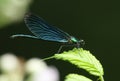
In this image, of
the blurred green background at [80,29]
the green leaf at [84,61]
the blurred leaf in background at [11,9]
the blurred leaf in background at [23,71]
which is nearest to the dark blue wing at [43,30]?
the green leaf at [84,61]

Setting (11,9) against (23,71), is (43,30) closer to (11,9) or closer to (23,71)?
(23,71)

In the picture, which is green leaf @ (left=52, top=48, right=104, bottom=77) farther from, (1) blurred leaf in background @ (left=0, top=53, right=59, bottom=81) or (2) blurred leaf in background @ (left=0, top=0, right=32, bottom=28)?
(2) blurred leaf in background @ (left=0, top=0, right=32, bottom=28)

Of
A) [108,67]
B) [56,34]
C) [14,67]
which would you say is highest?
[56,34]

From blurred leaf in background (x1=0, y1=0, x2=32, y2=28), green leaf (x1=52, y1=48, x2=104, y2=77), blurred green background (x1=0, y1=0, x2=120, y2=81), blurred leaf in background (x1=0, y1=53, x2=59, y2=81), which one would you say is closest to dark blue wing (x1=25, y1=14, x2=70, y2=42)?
green leaf (x1=52, y1=48, x2=104, y2=77)

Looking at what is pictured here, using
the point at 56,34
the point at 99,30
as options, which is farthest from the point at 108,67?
the point at 56,34

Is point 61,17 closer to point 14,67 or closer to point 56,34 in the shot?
point 14,67

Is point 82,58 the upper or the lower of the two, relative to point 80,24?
upper

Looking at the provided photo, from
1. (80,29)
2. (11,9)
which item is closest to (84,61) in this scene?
(11,9)
